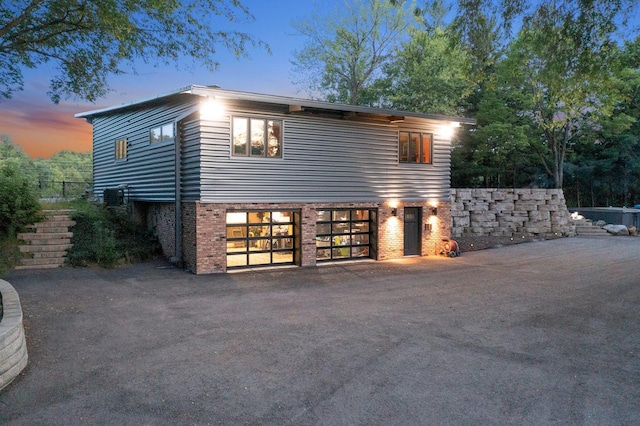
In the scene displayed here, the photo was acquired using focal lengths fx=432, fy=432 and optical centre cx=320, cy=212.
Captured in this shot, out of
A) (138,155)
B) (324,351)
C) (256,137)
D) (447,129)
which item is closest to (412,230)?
(447,129)

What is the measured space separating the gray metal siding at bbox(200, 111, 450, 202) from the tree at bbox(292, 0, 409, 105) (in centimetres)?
1404

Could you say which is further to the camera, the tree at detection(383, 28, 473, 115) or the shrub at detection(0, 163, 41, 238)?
the tree at detection(383, 28, 473, 115)

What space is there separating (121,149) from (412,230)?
12.2 meters

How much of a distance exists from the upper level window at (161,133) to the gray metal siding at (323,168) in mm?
2314

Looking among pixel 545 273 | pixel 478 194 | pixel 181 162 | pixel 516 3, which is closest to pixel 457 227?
pixel 478 194

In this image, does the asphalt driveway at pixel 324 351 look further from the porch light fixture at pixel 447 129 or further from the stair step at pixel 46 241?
the porch light fixture at pixel 447 129

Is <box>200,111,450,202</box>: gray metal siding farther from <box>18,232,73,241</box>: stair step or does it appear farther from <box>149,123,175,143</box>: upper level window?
<box>18,232,73,241</box>: stair step

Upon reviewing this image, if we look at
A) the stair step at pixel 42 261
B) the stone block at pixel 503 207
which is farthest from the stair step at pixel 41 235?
the stone block at pixel 503 207

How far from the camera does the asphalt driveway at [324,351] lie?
181 inches

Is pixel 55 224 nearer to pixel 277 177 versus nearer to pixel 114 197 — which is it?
pixel 114 197

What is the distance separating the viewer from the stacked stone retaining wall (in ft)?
66.0

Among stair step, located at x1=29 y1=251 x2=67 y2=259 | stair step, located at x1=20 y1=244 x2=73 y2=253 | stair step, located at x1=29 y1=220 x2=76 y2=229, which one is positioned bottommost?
stair step, located at x1=29 y1=251 x2=67 y2=259

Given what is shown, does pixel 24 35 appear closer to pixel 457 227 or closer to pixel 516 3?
pixel 516 3

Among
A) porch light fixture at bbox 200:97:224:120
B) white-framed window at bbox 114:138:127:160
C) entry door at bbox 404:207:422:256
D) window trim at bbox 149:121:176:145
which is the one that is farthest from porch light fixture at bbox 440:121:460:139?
white-framed window at bbox 114:138:127:160
